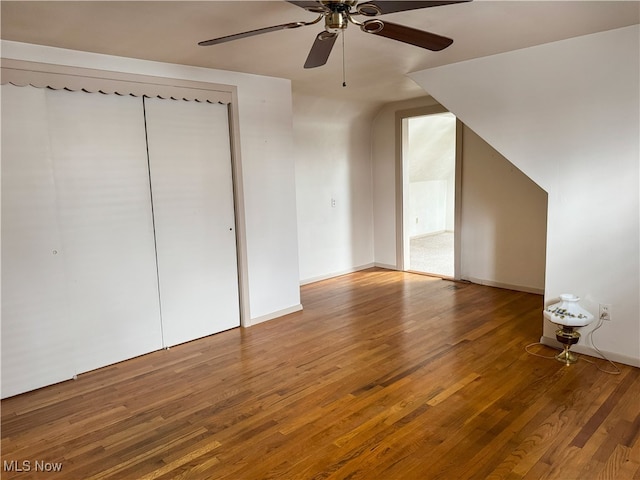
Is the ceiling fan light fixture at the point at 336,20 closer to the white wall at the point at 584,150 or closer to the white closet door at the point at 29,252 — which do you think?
the white wall at the point at 584,150

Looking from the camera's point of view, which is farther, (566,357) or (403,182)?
(403,182)

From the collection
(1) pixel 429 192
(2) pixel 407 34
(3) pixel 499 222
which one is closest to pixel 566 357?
(3) pixel 499 222

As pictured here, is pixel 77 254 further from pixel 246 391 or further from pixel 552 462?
pixel 552 462

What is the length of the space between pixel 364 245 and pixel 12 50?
4.60m

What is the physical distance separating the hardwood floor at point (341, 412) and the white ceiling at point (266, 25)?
7.44ft

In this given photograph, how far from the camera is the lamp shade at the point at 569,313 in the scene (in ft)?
9.88

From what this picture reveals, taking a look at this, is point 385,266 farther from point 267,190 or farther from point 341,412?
point 341,412

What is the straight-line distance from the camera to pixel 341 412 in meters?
2.58

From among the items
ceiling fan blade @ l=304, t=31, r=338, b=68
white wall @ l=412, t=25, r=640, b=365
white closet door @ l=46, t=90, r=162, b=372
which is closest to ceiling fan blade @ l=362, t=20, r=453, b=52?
ceiling fan blade @ l=304, t=31, r=338, b=68

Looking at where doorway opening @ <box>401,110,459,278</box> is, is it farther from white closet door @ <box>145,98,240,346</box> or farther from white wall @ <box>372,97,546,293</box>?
white closet door @ <box>145,98,240,346</box>

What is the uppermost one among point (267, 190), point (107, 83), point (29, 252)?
point (107, 83)

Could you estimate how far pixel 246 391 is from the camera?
113 inches

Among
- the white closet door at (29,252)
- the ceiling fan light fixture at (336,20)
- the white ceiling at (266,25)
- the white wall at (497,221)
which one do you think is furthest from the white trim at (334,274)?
the ceiling fan light fixture at (336,20)

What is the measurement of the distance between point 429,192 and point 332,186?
340 cm
